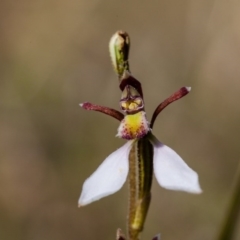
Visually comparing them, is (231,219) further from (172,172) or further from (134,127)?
(134,127)

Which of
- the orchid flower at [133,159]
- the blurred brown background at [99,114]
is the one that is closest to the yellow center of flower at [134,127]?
the orchid flower at [133,159]

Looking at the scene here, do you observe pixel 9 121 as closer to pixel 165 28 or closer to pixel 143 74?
pixel 143 74

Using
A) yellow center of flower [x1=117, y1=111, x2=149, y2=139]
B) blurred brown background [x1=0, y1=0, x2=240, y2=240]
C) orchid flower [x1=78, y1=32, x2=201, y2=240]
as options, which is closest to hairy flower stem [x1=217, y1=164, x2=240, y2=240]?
orchid flower [x1=78, y1=32, x2=201, y2=240]

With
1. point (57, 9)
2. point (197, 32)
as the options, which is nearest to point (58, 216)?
point (197, 32)

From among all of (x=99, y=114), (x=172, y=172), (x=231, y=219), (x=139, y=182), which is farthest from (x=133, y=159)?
(x=99, y=114)

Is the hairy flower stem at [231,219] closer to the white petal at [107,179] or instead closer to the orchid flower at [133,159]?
the orchid flower at [133,159]

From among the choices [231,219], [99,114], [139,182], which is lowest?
[231,219]
